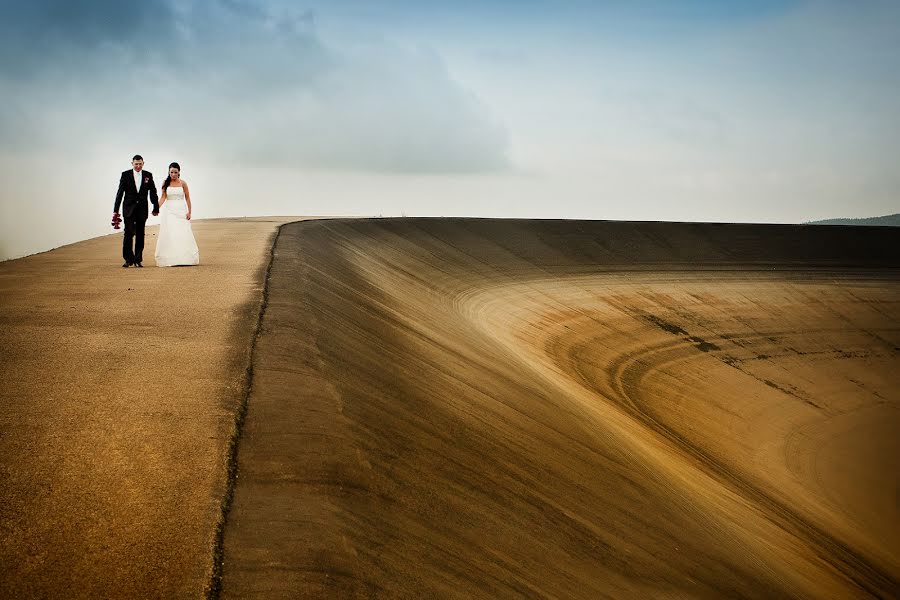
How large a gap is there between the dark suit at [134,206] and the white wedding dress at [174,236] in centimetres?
35

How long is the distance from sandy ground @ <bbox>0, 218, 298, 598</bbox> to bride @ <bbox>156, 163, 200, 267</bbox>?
9.20 ft

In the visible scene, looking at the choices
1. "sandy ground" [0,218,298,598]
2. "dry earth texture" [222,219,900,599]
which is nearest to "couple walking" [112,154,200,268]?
"dry earth texture" [222,219,900,599]

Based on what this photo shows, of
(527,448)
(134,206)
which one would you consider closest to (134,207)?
(134,206)

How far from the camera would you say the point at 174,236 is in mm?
12062

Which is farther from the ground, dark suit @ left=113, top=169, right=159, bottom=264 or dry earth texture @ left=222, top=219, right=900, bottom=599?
dark suit @ left=113, top=169, right=159, bottom=264

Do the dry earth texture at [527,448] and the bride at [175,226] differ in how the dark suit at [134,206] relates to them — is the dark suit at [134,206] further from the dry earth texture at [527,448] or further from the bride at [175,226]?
the dry earth texture at [527,448]

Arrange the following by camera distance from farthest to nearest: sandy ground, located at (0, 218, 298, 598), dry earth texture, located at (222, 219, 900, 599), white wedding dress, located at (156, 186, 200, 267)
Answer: white wedding dress, located at (156, 186, 200, 267)
dry earth texture, located at (222, 219, 900, 599)
sandy ground, located at (0, 218, 298, 598)

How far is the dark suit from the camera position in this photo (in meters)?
12.2

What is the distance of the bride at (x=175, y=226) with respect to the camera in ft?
39.5

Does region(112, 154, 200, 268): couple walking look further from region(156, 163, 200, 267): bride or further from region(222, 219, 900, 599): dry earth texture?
region(222, 219, 900, 599): dry earth texture

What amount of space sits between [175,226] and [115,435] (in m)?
7.75

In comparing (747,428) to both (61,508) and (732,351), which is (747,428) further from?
(61,508)

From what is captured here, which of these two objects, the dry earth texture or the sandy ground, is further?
the dry earth texture

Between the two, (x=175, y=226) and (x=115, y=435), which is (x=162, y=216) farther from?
(x=115, y=435)
